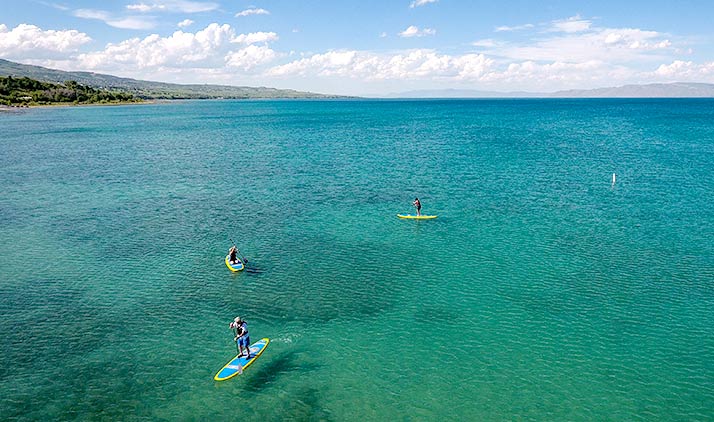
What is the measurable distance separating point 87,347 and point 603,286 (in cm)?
3771

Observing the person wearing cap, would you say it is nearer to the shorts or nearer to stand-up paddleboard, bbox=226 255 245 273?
the shorts

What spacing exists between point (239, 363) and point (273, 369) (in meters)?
2.02

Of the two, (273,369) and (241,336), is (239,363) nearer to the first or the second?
(241,336)

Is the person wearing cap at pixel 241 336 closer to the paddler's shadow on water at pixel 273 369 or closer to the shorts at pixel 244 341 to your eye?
the shorts at pixel 244 341

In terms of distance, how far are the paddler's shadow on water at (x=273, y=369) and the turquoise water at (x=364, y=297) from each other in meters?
0.12

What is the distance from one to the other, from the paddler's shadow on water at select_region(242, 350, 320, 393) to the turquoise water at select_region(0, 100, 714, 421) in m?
0.12

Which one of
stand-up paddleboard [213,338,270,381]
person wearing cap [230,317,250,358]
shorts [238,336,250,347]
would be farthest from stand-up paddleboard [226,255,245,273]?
shorts [238,336,250,347]

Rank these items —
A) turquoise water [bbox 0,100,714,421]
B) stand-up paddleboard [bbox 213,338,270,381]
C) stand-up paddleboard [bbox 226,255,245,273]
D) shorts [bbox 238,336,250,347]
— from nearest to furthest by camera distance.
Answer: turquoise water [bbox 0,100,714,421]
stand-up paddleboard [bbox 213,338,270,381]
shorts [bbox 238,336,250,347]
stand-up paddleboard [bbox 226,255,245,273]

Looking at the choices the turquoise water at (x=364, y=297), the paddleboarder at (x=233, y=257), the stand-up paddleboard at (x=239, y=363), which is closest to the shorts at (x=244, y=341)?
the stand-up paddleboard at (x=239, y=363)

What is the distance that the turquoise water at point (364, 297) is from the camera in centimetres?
2622

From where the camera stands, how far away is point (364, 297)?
123ft

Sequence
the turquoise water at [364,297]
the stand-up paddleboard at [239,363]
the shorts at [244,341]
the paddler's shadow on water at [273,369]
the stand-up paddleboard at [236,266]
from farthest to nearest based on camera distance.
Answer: the stand-up paddleboard at [236,266]
the shorts at [244,341]
the stand-up paddleboard at [239,363]
the paddler's shadow on water at [273,369]
the turquoise water at [364,297]

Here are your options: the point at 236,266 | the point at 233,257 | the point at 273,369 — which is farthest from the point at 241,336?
the point at 233,257

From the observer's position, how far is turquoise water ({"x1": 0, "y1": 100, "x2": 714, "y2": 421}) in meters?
26.2
